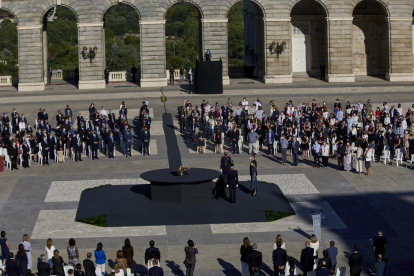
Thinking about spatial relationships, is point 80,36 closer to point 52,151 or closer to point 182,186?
point 52,151

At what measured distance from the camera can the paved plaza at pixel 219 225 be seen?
939 inches

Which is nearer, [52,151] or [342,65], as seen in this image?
[52,151]

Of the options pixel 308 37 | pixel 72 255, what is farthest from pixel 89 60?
pixel 72 255

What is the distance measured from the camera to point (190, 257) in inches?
832

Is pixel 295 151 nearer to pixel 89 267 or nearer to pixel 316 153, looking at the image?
pixel 316 153

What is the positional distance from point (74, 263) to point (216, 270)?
4211 mm

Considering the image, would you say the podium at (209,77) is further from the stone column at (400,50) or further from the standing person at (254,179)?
the standing person at (254,179)

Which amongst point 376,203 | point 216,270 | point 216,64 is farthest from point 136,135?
point 216,270

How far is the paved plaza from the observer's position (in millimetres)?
23859

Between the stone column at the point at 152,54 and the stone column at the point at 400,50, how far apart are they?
18299 millimetres

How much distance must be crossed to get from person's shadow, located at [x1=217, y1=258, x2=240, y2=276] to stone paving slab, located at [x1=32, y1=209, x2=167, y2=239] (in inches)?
135

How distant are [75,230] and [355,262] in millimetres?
10294

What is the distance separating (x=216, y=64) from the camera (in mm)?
52938

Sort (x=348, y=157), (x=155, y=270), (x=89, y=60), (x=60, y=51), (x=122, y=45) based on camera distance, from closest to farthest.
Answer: (x=155, y=270)
(x=348, y=157)
(x=89, y=60)
(x=122, y=45)
(x=60, y=51)
